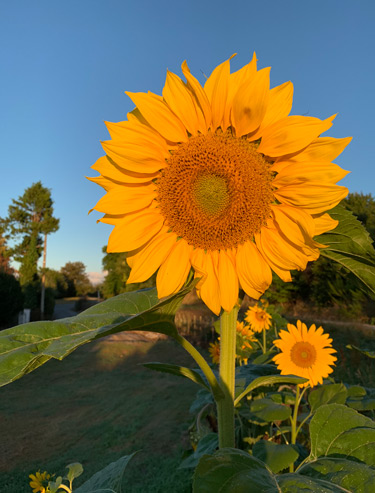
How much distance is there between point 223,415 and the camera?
89 centimetres

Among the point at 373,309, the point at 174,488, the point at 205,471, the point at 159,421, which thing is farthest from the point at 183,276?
the point at 373,309

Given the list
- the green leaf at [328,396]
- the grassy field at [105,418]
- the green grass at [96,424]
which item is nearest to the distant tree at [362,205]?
the grassy field at [105,418]

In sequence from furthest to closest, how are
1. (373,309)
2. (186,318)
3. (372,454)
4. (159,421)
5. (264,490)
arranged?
(186,318) → (373,309) → (159,421) → (372,454) → (264,490)

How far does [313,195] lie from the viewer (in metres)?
0.83

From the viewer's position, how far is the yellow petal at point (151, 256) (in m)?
0.95

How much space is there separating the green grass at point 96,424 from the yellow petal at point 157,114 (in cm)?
313

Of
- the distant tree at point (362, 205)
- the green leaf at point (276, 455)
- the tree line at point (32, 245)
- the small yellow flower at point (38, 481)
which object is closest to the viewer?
the green leaf at point (276, 455)

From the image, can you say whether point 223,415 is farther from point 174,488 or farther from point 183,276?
point 174,488

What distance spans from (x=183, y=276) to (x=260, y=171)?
313mm

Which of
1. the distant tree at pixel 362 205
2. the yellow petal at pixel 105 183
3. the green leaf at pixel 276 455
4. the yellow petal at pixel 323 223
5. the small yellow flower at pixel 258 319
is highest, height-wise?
the distant tree at pixel 362 205

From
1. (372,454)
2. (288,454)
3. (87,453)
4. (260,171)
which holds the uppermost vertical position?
(260,171)

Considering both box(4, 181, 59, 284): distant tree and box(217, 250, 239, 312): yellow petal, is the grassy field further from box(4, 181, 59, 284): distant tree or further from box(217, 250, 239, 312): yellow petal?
box(4, 181, 59, 284): distant tree

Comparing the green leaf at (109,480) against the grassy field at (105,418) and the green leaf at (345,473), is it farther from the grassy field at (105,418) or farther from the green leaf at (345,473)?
the grassy field at (105,418)

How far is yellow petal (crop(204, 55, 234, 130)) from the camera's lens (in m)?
0.81
